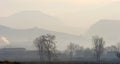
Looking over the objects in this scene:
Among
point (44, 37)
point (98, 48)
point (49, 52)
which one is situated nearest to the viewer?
point (49, 52)

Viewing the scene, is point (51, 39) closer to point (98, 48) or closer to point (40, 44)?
point (40, 44)

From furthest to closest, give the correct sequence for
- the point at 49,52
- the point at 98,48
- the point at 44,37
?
the point at 98,48
the point at 44,37
the point at 49,52

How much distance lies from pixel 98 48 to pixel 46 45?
3506 centimetres

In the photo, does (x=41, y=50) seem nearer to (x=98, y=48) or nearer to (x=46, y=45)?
(x=46, y=45)

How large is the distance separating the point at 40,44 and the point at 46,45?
7554mm

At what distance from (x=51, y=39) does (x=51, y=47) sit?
6496mm

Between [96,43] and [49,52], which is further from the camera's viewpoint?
[96,43]

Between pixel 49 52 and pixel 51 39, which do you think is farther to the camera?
pixel 51 39

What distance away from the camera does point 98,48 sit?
155 meters

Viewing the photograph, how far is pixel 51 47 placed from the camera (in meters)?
126

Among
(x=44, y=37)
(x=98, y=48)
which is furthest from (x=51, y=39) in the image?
(x=98, y=48)

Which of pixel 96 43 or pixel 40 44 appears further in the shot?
pixel 96 43

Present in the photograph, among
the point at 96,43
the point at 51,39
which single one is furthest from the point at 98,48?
the point at 51,39

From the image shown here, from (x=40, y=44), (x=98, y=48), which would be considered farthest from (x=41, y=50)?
(x=98, y=48)
